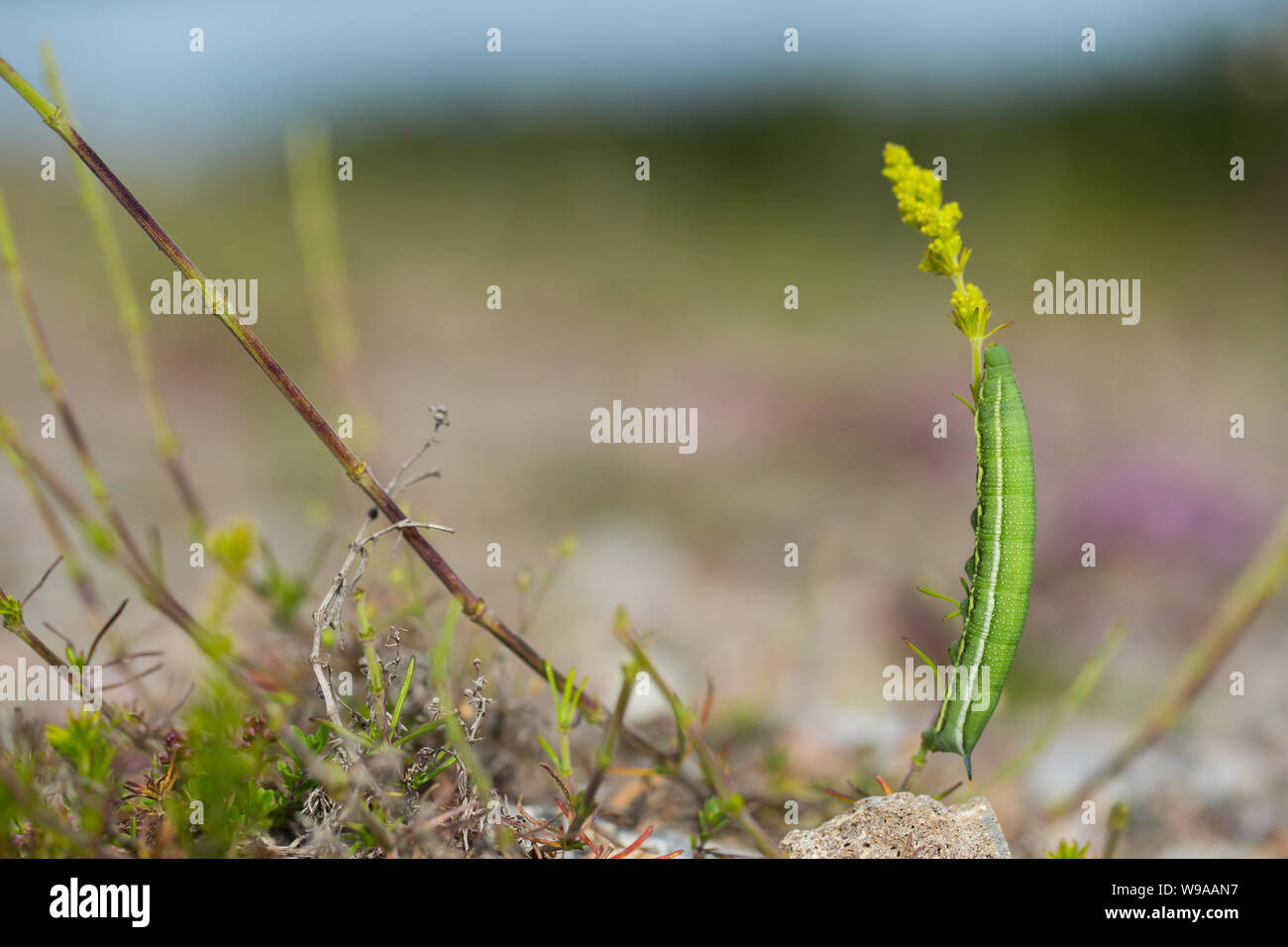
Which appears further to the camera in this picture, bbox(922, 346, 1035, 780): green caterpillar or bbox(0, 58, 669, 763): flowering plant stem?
bbox(922, 346, 1035, 780): green caterpillar

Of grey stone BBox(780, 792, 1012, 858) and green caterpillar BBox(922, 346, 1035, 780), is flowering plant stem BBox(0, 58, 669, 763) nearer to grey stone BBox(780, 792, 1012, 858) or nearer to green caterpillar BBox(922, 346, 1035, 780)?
grey stone BBox(780, 792, 1012, 858)

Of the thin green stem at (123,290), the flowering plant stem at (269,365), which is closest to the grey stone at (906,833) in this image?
the flowering plant stem at (269,365)

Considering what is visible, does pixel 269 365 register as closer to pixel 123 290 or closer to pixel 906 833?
pixel 123 290

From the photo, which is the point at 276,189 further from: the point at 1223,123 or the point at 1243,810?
the point at 1243,810

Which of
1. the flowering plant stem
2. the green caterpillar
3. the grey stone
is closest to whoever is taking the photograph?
the flowering plant stem

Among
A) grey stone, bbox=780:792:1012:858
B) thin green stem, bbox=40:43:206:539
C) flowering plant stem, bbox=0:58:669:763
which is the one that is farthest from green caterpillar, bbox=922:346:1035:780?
thin green stem, bbox=40:43:206:539
